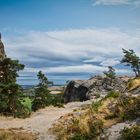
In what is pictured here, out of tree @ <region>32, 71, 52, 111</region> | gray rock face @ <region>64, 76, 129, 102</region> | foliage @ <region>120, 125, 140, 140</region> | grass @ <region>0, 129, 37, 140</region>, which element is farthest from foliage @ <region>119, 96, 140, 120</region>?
gray rock face @ <region>64, 76, 129, 102</region>

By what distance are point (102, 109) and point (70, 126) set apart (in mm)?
4097

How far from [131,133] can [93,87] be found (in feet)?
198

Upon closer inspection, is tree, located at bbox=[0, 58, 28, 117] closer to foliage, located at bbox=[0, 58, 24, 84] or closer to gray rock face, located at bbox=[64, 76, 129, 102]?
foliage, located at bbox=[0, 58, 24, 84]

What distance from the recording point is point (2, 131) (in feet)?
92.8

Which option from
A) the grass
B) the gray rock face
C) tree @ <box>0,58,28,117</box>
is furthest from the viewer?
the gray rock face

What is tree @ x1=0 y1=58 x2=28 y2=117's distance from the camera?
137 ft

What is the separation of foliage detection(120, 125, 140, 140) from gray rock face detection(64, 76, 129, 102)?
2146 inches

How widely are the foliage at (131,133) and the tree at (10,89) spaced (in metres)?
20.6

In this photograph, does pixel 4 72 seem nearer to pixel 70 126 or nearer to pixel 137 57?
pixel 70 126

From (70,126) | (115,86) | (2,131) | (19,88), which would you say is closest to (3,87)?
(19,88)

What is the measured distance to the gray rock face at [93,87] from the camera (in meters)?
80.6

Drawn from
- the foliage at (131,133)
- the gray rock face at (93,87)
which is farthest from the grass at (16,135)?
the gray rock face at (93,87)

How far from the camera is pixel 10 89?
41.7 metres

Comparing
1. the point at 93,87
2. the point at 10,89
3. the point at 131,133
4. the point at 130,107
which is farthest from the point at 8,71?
the point at 93,87
